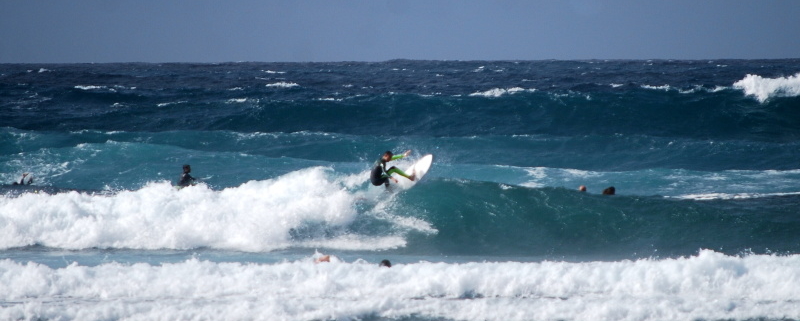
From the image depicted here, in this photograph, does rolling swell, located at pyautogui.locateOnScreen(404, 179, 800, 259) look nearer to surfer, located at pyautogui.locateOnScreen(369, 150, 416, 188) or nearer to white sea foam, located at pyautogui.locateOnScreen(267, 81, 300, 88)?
surfer, located at pyautogui.locateOnScreen(369, 150, 416, 188)

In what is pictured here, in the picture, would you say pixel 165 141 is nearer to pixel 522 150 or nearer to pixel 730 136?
pixel 522 150

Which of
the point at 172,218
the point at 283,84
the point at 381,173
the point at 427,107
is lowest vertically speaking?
the point at 172,218

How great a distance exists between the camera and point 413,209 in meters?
13.6

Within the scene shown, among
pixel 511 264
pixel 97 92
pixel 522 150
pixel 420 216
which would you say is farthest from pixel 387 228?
pixel 97 92

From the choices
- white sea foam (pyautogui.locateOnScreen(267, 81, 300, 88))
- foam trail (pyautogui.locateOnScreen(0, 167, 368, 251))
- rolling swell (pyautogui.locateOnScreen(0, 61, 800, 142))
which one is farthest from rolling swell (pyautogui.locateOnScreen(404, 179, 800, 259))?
white sea foam (pyautogui.locateOnScreen(267, 81, 300, 88))

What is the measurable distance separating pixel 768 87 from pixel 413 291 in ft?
91.0

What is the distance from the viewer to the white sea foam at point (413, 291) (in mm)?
7953

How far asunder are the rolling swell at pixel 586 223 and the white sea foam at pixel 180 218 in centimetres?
127

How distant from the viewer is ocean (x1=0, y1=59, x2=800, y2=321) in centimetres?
851

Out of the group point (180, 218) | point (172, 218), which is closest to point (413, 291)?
point (180, 218)

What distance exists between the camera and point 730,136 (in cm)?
2558

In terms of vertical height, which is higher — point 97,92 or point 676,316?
point 97,92

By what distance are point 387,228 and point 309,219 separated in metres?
1.47

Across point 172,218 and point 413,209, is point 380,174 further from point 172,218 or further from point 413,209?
point 172,218
